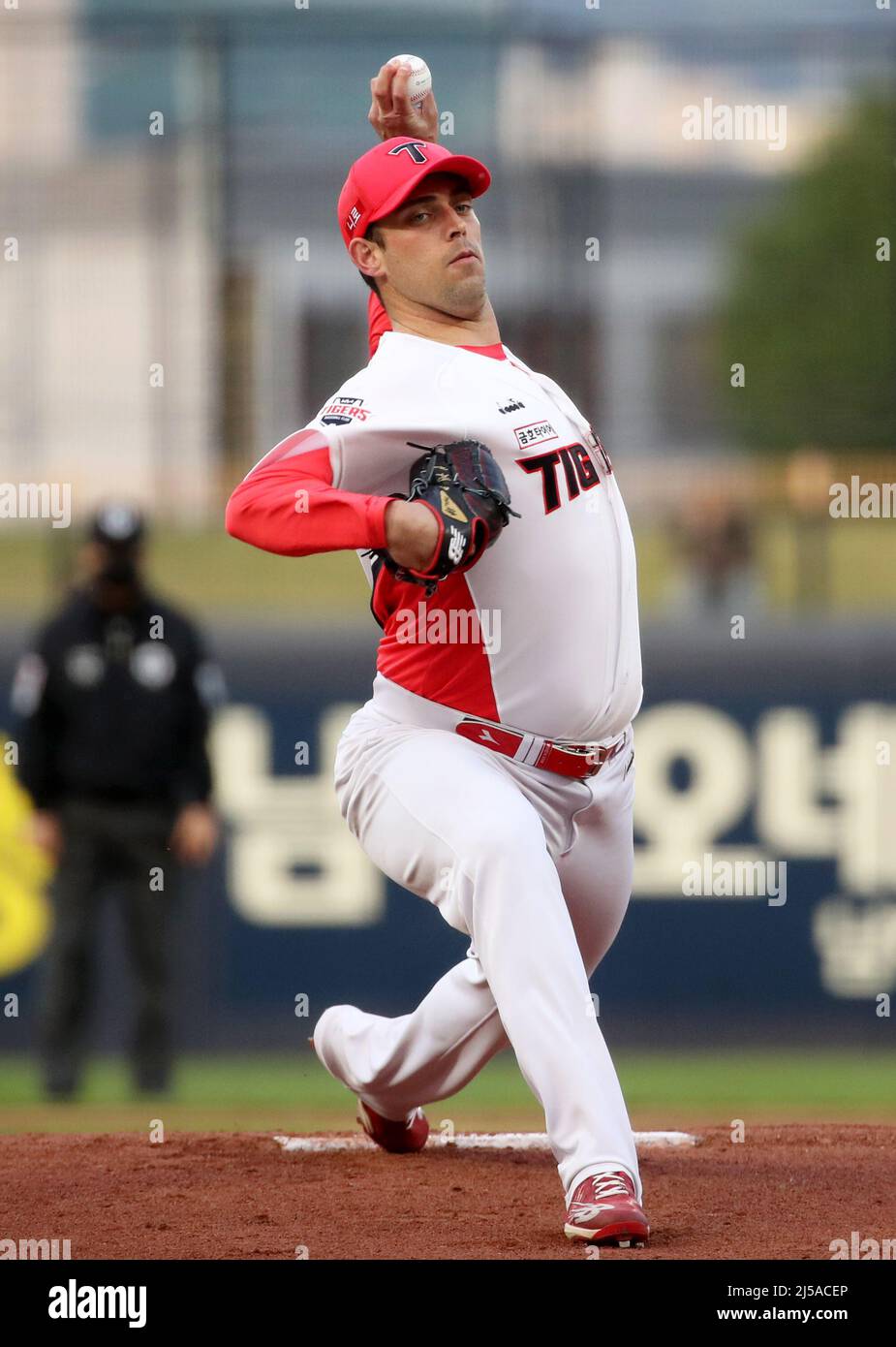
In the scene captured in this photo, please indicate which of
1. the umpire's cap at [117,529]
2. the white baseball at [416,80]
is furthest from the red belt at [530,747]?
the umpire's cap at [117,529]

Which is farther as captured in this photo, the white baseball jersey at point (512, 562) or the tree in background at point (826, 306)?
the tree in background at point (826, 306)

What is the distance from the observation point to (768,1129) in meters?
4.35

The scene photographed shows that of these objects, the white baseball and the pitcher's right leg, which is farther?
the white baseball

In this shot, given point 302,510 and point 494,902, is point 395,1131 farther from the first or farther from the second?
point 302,510

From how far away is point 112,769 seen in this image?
260 inches

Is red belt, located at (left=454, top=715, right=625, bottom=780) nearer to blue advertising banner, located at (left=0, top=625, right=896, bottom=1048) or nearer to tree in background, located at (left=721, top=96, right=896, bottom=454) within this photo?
blue advertising banner, located at (left=0, top=625, right=896, bottom=1048)

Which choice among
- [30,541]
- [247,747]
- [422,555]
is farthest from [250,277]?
[422,555]

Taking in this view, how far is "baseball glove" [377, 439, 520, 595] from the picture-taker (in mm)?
3035

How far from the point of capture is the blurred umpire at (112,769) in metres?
6.56

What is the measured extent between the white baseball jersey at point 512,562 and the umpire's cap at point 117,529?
3317mm

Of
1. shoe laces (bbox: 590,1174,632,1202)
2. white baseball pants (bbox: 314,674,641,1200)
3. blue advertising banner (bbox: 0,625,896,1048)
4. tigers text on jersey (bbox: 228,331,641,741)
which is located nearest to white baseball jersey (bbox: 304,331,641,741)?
tigers text on jersey (bbox: 228,331,641,741)

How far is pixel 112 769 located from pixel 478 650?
3.48 meters

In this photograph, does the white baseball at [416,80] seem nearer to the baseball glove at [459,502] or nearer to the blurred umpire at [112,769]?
the baseball glove at [459,502]

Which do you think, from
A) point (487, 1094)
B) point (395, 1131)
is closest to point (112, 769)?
point (487, 1094)
